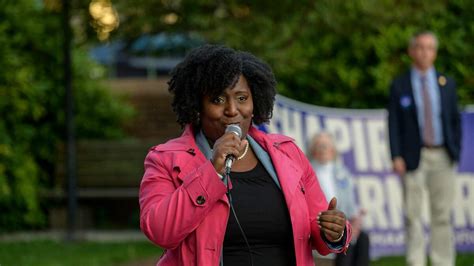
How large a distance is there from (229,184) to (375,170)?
7.21m

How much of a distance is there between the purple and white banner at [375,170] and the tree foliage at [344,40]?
0.88m

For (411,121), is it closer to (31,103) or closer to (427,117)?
(427,117)

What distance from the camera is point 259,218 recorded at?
4.00 m

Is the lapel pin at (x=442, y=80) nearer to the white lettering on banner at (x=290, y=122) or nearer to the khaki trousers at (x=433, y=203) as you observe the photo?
the khaki trousers at (x=433, y=203)

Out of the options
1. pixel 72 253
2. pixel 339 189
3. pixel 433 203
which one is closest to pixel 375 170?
pixel 433 203

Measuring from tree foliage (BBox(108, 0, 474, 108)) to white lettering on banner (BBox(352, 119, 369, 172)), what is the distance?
865 millimetres

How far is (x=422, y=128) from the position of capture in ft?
30.8

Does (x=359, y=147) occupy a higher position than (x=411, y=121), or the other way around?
(x=411, y=121)

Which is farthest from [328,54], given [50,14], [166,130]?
[166,130]

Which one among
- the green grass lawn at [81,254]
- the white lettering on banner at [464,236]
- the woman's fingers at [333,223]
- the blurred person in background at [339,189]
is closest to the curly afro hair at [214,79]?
the woman's fingers at [333,223]

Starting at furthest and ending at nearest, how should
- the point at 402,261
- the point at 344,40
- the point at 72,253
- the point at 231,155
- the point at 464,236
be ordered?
the point at 344,40 < the point at 72,253 < the point at 464,236 < the point at 402,261 < the point at 231,155

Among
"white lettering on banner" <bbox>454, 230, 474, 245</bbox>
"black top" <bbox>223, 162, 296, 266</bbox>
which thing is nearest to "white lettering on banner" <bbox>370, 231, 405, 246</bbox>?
"white lettering on banner" <bbox>454, 230, 474, 245</bbox>

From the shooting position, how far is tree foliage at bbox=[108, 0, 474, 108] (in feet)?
39.1

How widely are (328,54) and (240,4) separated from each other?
4.35ft
